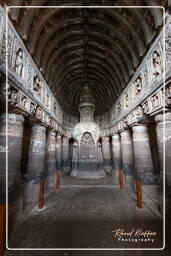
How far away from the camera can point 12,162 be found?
4281 mm

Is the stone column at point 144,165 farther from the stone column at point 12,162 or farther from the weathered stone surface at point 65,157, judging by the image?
the weathered stone surface at point 65,157

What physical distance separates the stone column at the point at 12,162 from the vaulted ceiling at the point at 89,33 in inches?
148

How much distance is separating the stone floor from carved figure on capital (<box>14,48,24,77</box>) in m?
5.85

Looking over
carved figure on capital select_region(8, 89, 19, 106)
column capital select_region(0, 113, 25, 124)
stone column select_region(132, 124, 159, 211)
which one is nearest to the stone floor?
stone column select_region(132, 124, 159, 211)

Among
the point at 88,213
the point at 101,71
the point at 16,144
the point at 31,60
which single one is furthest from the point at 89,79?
the point at 88,213

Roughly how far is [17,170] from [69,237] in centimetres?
294

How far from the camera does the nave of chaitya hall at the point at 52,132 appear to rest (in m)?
3.65

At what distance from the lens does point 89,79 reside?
15.2 meters

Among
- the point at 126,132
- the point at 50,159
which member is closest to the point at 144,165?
the point at 126,132

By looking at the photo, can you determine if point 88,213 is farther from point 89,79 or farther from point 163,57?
point 89,79

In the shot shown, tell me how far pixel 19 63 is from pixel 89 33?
6.58 metres

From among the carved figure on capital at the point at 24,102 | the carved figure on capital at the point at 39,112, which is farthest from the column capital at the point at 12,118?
the carved figure on capital at the point at 39,112

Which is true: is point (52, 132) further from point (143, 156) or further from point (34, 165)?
point (143, 156)

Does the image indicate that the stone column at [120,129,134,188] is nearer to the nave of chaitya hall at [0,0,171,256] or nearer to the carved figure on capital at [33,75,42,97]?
the nave of chaitya hall at [0,0,171,256]
